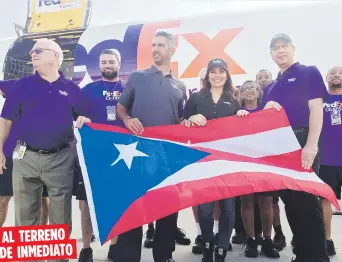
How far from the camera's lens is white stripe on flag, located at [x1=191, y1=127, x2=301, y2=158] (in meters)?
2.58

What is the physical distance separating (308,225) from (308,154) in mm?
507

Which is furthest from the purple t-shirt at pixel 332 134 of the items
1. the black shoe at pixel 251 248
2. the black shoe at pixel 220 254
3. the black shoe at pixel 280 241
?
the black shoe at pixel 220 254

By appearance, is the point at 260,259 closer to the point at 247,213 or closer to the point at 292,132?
the point at 247,213

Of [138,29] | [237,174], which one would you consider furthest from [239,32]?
[237,174]

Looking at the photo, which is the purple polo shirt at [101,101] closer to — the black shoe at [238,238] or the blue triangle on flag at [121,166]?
the blue triangle on flag at [121,166]

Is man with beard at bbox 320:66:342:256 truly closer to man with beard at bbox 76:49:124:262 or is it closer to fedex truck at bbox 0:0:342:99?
fedex truck at bbox 0:0:342:99

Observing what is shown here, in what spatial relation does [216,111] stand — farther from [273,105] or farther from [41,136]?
[41,136]

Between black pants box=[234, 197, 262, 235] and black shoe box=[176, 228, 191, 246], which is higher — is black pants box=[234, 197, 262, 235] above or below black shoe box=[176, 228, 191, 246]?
above

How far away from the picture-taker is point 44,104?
8.18ft

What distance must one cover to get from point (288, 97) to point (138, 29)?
4.45 metres

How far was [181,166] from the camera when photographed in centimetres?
259

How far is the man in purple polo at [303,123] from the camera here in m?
2.47

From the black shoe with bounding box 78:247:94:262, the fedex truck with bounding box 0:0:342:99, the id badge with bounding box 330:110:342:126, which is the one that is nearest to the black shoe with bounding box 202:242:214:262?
the black shoe with bounding box 78:247:94:262

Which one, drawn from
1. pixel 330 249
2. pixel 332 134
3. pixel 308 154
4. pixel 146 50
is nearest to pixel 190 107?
pixel 308 154
